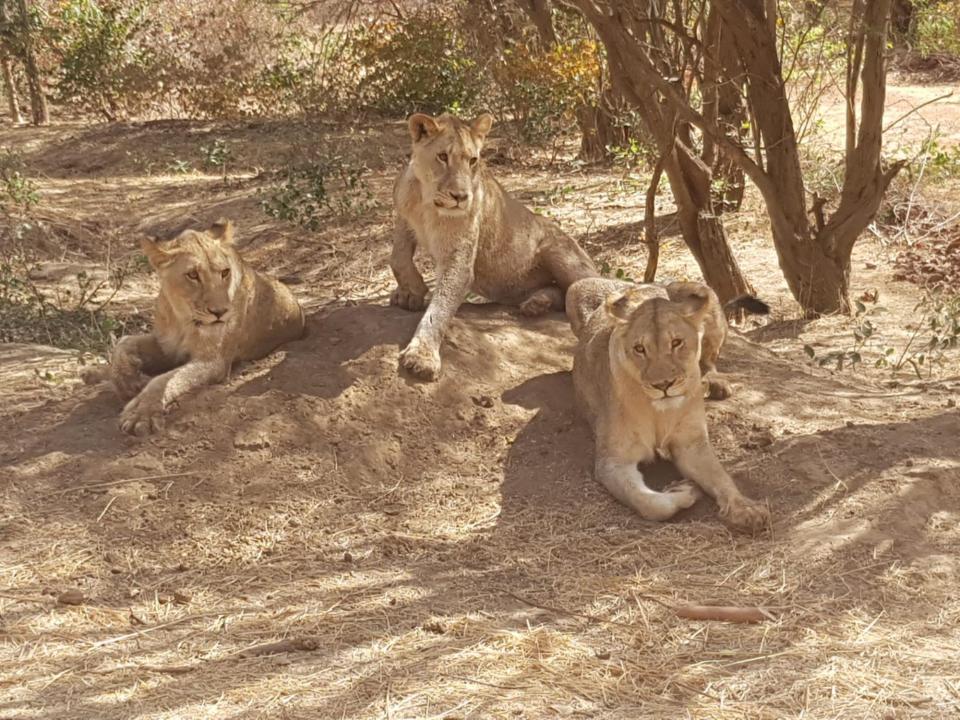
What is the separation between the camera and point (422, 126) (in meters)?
7.52

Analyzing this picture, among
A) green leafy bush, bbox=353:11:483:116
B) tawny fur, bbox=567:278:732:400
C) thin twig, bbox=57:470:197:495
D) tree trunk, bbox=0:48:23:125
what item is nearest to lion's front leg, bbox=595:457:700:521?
tawny fur, bbox=567:278:732:400

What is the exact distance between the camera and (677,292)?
7254mm

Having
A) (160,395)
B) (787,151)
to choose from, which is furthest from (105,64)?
(160,395)

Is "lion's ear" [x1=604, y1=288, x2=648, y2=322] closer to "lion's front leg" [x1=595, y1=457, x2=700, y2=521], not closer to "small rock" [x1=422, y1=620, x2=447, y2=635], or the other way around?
"lion's front leg" [x1=595, y1=457, x2=700, y2=521]

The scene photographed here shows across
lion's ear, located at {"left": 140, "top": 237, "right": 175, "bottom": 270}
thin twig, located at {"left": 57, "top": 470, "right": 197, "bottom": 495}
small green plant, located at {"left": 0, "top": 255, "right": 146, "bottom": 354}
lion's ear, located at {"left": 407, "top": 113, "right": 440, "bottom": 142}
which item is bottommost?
thin twig, located at {"left": 57, "top": 470, "right": 197, "bottom": 495}

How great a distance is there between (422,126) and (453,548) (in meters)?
2.69

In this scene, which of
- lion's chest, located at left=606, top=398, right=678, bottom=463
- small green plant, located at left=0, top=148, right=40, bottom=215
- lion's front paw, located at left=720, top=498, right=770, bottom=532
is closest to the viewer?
lion's front paw, located at left=720, top=498, right=770, bottom=532

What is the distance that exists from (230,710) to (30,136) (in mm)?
15439

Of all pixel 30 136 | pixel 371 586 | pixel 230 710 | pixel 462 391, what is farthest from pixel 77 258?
pixel 230 710

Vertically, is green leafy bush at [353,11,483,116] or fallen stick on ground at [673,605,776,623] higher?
green leafy bush at [353,11,483,116]

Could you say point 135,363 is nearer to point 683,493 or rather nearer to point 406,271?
point 406,271

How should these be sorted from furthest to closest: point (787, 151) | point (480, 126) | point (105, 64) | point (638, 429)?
point (105, 64) → point (787, 151) → point (480, 126) → point (638, 429)

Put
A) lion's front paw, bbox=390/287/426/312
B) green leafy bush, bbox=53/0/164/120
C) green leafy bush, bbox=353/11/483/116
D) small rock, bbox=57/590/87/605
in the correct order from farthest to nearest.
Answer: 1. green leafy bush, bbox=53/0/164/120
2. green leafy bush, bbox=353/11/483/116
3. lion's front paw, bbox=390/287/426/312
4. small rock, bbox=57/590/87/605

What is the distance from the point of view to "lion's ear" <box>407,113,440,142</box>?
24.4 feet
